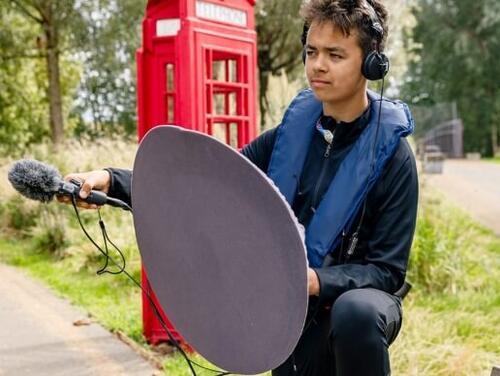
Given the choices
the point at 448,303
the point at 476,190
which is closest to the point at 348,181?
the point at 448,303

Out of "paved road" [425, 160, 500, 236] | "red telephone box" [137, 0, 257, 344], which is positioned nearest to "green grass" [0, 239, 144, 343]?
"red telephone box" [137, 0, 257, 344]

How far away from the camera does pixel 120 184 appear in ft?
9.48

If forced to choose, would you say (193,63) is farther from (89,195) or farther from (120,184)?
(89,195)

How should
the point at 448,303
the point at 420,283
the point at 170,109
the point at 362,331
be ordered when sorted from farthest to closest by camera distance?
the point at 420,283
the point at 448,303
the point at 170,109
the point at 362,331

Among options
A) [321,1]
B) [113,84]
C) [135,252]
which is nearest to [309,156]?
[321,1]

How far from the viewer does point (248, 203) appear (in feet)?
7.34

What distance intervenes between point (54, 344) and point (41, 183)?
10.1 feet

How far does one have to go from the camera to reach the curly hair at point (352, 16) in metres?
2.57

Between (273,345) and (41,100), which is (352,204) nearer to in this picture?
(273,345)

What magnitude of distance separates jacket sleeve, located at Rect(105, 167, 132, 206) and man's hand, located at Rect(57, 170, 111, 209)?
2cm

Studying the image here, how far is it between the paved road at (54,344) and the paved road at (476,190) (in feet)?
15.9

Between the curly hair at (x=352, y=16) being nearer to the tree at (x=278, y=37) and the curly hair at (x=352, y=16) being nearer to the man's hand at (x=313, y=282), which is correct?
the man's hand at (x=313, y=282)

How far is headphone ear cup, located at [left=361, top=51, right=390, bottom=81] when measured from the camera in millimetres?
2578

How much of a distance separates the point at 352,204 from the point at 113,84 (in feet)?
85.3
